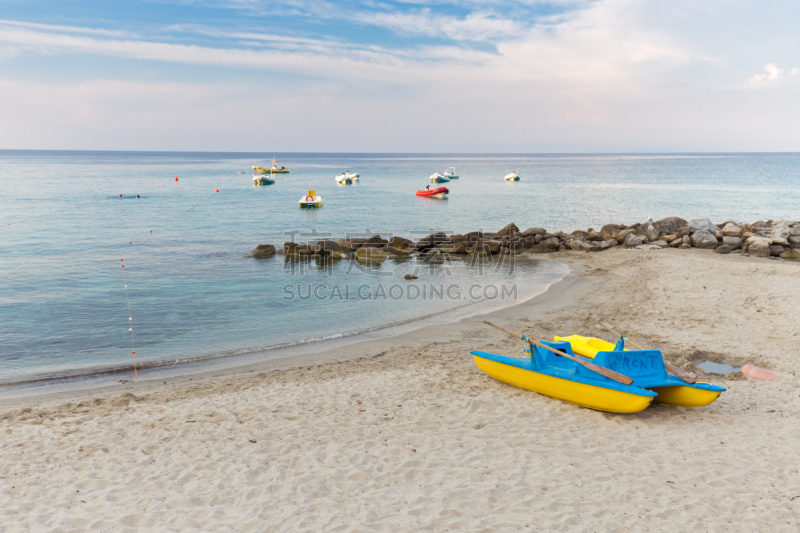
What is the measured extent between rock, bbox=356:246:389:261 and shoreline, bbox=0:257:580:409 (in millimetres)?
9656

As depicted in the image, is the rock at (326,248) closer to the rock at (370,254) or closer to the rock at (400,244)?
the rock at (370,254)

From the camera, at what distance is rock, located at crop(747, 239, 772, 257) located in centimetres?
2131

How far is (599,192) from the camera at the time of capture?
6056 centimetres

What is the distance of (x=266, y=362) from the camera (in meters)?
11.0

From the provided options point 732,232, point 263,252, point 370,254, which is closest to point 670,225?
point 732,232

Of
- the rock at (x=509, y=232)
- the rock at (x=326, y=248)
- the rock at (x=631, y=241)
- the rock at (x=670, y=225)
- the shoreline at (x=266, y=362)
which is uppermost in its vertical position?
the rock at (x=670, y=225)

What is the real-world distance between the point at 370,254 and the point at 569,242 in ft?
34.0

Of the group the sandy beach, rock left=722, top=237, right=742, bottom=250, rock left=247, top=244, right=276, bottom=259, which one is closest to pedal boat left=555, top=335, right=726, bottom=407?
the sandy beach

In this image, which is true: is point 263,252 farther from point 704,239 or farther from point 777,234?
point 777,234

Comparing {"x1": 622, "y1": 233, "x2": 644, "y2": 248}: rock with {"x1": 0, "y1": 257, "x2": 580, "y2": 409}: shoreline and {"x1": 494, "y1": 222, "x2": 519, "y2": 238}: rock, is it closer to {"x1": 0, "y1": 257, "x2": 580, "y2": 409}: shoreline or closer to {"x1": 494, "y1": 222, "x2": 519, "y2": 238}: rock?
{"x1": 494, "y1": 222, "x2": 519, "y2": 238}: rock

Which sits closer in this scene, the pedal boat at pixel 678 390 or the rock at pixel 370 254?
the pedal boat at pixel 678 390

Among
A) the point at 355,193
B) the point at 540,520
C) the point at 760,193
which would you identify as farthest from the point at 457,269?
the point at 760,193

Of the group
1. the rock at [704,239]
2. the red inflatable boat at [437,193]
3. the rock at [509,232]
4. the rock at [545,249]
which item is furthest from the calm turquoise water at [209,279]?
the red inflatable boat at [437,193]

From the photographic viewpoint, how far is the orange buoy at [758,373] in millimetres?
8438
